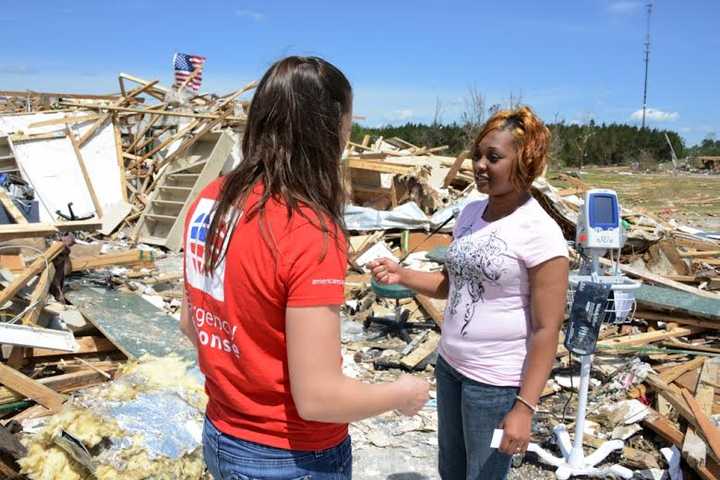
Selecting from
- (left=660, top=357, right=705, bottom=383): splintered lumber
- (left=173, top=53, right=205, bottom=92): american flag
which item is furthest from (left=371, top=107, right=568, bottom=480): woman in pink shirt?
(left=173, top=53, right=205, bottom=92): american flag

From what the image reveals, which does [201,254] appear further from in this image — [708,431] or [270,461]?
[708,431]

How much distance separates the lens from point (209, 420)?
146 centimetres

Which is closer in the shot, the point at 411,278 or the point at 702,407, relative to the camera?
the point at 411,278

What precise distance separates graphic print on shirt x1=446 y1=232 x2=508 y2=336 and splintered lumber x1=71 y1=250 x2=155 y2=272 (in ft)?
19.4

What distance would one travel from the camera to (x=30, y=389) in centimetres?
393

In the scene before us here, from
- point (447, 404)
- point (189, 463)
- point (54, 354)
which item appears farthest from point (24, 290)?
point (447, 404)

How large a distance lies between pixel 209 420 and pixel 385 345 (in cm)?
462

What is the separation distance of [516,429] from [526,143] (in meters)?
1.04

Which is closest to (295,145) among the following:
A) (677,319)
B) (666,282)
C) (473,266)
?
→ (473,266)

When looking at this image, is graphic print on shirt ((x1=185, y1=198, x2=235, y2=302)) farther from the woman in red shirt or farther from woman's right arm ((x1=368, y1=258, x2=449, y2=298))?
woman's right arm ((x1=368, y1=258, x2=449, y2=298))

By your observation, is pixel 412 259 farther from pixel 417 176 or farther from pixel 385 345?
pixel 385 345

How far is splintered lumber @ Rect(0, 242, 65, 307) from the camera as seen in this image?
4.98 m

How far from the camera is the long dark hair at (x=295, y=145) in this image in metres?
1.22

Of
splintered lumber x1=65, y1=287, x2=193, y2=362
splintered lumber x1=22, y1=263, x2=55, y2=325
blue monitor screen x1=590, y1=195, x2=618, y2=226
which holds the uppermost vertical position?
blue monitor screen x1=590, y1=195, x2=618, y2=226
